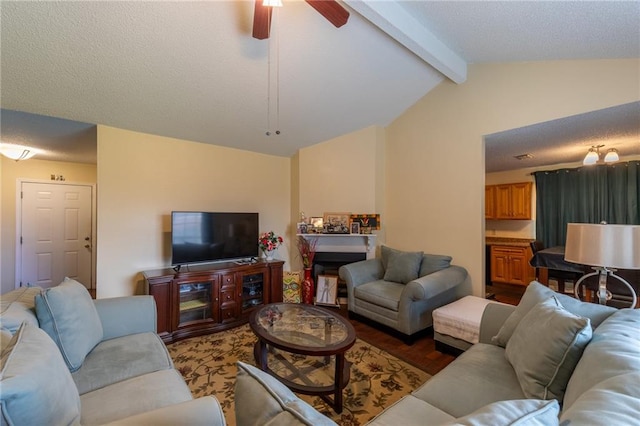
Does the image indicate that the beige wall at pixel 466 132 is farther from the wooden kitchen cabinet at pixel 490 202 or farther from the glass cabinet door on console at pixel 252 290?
the wooden kitchen cabinet at pixel 490 202

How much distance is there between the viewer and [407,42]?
232cm

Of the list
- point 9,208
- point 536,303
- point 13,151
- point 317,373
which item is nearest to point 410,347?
point 317,373

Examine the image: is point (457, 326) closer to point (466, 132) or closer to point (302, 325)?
point (302, 325)

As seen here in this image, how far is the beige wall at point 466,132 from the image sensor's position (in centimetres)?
240

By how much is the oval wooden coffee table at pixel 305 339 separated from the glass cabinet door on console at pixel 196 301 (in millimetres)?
1005

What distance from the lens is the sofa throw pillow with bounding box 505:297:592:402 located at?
1171mm

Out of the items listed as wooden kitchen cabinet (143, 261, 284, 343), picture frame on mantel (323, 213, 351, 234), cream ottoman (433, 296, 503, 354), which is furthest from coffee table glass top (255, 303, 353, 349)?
picture frame on mantel (323, 213, 351, 234)

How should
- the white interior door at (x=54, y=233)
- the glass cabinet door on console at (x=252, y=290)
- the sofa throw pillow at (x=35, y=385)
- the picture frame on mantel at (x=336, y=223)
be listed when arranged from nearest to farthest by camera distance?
the sofa throw pillow at (x=35, y=385), the glass cabinet door on console at (x=252, y=290), the picture frame on mantel at (x=336, y=223), the white interior door at (x=54, y=233)

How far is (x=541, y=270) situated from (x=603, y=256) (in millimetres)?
2489

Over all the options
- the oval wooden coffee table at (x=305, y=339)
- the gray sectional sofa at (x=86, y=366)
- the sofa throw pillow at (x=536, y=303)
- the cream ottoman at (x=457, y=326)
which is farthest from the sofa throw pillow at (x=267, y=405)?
the cream ottoman at (x=457, y=326)

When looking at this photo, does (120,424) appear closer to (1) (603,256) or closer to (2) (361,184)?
(1) (603,256)

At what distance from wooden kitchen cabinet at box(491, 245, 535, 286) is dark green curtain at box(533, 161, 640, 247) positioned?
0.45 metres

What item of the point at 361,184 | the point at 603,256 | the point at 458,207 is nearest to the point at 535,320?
the point at 603,256

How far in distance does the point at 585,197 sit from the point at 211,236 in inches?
223
